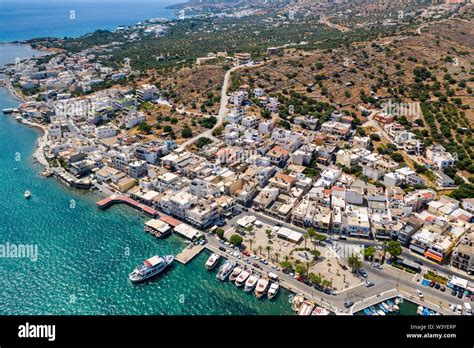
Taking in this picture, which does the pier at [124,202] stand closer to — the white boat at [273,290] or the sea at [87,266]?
the sea at [87,266]

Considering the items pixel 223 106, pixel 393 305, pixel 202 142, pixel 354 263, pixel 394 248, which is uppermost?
pixel 223 106

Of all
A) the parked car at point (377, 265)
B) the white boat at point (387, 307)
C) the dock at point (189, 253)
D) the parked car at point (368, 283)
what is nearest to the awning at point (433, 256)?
the parked car at point (377, 265)

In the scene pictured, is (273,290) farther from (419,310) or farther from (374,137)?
(374,137)

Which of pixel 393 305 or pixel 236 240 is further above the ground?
pixel 236 240

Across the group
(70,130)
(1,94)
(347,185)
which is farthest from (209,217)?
(1,94)

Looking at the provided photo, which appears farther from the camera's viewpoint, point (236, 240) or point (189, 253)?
point (189, 253)

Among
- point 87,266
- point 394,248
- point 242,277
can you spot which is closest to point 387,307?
point 394,248

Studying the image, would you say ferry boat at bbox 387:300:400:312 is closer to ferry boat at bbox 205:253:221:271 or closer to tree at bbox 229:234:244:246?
tree at bbox 229:234:244:246
